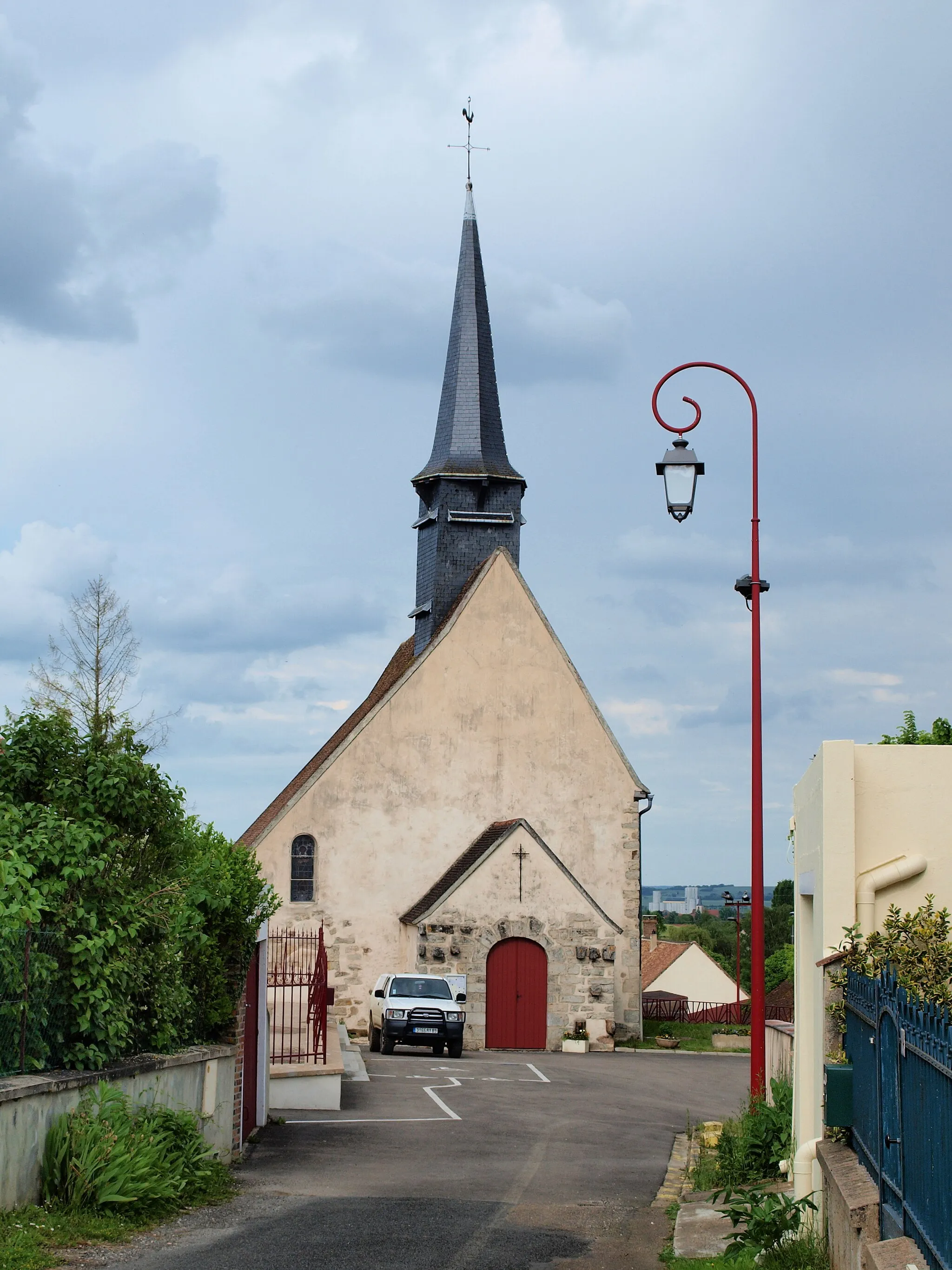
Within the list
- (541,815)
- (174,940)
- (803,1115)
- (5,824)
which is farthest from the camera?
(541,815)

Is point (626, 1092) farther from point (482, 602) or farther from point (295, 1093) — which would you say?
point (482, 602)

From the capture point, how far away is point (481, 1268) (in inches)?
382

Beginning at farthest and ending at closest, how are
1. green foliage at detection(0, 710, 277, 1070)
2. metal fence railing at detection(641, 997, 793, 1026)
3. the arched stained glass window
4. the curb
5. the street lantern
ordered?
metal fence railing at detection(641, 997, 793, 1026)
the arched stained glass window
the street lantern
the curb
green foliage at detection(0, 710, 277, 1070)

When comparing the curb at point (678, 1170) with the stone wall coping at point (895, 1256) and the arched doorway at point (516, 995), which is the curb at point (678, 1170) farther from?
the arched doorway at point (516, 995)

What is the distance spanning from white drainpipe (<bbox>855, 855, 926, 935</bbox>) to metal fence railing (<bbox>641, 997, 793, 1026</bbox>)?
37.0 metres

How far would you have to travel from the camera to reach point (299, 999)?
75.1ft

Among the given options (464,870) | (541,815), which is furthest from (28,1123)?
(541,815)

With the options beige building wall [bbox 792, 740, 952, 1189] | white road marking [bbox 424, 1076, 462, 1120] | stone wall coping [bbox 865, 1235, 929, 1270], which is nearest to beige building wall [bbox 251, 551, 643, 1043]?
white road marking [bbox 424, 1076, 462, 1120]

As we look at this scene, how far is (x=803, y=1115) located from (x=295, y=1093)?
9.72 meters

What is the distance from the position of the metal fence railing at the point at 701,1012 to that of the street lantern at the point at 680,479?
1309 inches

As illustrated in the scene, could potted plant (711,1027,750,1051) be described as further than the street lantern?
Yes

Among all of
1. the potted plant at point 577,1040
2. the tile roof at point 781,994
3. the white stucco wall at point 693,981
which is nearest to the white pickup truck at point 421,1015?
the potted plant at point 577,1040

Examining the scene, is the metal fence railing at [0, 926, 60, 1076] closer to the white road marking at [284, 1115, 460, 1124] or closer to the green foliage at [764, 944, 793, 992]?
the white road marking at [284, 1115, 460, 1124]

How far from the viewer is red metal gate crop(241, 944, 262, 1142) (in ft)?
51.3
